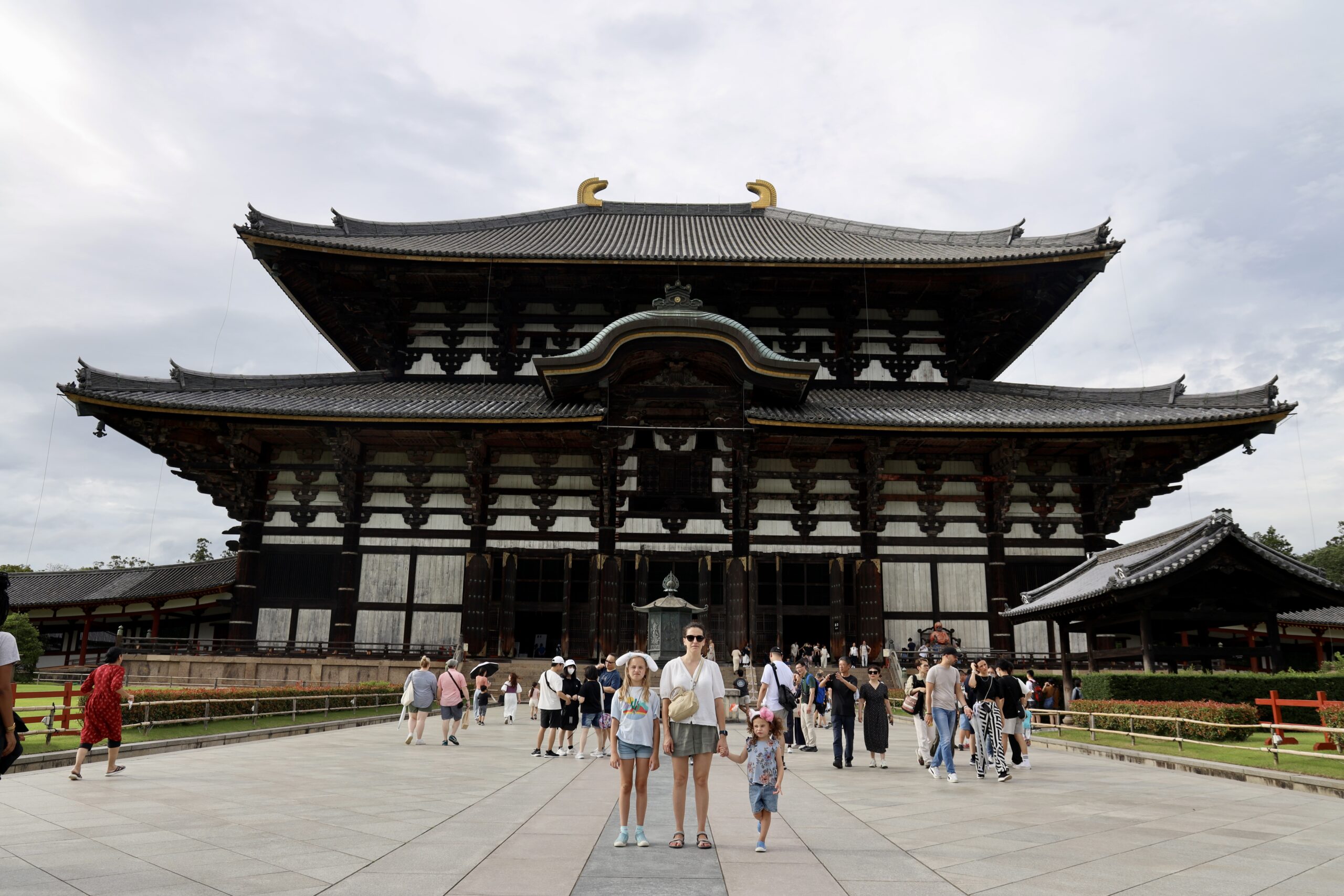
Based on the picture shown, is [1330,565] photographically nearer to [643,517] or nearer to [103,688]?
[643,517]

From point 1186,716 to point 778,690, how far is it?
7.47 meters

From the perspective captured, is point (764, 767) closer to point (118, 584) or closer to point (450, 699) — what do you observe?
point (450, 699)

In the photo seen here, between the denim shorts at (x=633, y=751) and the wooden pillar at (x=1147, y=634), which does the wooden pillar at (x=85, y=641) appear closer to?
the denim shorts at (x=633, y=751)

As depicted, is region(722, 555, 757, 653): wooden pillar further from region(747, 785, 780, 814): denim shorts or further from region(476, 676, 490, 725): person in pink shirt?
region(747, 785, 780, 814): denim shorts

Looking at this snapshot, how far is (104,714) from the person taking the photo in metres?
10.5

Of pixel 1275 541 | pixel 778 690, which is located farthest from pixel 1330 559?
pixel 778 690

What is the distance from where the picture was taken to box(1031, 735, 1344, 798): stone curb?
9.96m

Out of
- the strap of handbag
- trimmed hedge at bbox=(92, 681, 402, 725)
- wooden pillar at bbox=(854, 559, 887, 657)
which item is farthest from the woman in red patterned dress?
wooden pillar at bbox=(854, 559, 887, 657)

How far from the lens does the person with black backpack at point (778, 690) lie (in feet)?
36.6

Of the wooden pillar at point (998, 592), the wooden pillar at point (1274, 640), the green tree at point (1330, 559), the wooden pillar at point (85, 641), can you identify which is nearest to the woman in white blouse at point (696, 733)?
the wooden pillar at point (1274, 640)

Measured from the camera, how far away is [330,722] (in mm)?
18328

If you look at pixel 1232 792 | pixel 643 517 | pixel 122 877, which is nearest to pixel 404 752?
pixel 122 877

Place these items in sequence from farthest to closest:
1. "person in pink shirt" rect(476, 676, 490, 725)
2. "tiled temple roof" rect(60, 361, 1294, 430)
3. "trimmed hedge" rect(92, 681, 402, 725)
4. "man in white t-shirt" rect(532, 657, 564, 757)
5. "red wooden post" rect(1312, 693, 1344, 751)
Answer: "tiled temple roof" rect(60, 361, 1294, 430), "person in pink shirt" rect(476, 676, 490, 725), "trimmed hedge" rect(92, 681, 402, 725), "man in white t-shirt" rect(532, 657, 564, 757), "red wooden post" rect(1312, 693, 1344, 751)

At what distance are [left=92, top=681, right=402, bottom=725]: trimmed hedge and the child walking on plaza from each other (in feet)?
37.3
